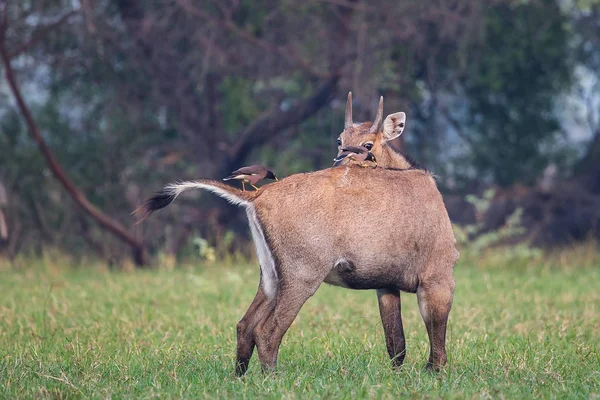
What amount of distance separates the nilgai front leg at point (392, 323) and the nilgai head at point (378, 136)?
125cm

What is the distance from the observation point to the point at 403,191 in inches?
249

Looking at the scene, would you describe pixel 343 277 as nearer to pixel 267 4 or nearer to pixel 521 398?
pixel 521 398

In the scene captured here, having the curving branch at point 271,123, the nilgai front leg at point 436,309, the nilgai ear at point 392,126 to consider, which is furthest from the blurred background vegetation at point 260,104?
the nilgai front leg at point 436,309

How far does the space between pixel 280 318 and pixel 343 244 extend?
58 centimetres

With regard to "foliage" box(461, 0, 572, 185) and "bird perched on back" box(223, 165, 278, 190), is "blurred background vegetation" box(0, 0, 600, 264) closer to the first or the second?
"foliage" box(461, 0, 572, 185)

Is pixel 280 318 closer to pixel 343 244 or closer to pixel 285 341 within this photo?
pixel 343 244

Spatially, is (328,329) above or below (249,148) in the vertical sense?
below

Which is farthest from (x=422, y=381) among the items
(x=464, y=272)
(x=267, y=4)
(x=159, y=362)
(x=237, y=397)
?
(x=267, y=4)

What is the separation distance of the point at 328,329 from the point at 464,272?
17.3 ft

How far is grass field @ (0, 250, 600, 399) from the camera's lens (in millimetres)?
5574

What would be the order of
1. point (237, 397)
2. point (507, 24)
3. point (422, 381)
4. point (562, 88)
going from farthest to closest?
point (562, 88) → point (507, 24) → point (422, 381) → point (237, 397)

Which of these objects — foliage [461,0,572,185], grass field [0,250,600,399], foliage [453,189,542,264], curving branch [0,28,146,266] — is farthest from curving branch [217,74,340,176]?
grass field [0,250,600,399]

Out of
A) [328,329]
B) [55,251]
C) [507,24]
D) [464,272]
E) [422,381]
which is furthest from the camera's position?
[507,24]

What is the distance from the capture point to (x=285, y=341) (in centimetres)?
767
